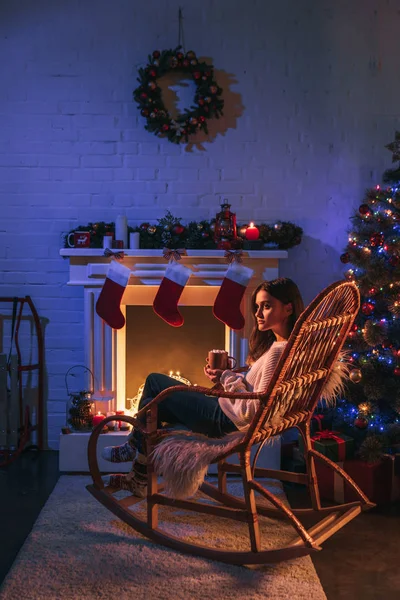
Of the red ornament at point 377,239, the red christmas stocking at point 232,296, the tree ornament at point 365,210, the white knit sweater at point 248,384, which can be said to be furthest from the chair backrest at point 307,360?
the tree ornament at point 365,210

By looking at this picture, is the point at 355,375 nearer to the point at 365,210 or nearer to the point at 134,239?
the point at 365,210

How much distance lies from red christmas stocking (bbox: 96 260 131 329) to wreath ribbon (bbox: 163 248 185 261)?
0.77 ft

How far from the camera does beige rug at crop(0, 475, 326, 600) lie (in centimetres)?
237

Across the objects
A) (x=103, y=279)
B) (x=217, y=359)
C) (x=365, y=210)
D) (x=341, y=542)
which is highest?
(x=365, y=210)

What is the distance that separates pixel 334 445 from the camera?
3.37 m

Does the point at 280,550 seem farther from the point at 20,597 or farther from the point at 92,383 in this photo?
the point at 92,383

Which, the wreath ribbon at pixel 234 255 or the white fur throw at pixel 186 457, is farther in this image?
the wreath ribbon at pixel 234 255

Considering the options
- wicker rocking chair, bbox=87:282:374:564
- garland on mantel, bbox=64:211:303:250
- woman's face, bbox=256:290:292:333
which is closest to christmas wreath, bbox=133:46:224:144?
garland on mantel, bbox=64:211:303:250

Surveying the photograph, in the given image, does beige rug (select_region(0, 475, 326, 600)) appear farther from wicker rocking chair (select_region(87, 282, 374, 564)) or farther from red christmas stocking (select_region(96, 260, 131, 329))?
red christmas stocking (select_region(96, 260, 131, 329))

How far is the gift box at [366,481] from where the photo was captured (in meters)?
3.32

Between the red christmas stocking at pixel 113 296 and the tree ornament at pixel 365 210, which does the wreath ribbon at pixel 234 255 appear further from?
the tree ornament at pixel 365 210

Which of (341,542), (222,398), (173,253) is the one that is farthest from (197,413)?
(173,253)

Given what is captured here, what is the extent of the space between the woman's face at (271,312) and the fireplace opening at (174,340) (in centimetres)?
127

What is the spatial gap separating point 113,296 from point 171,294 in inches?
13.1
